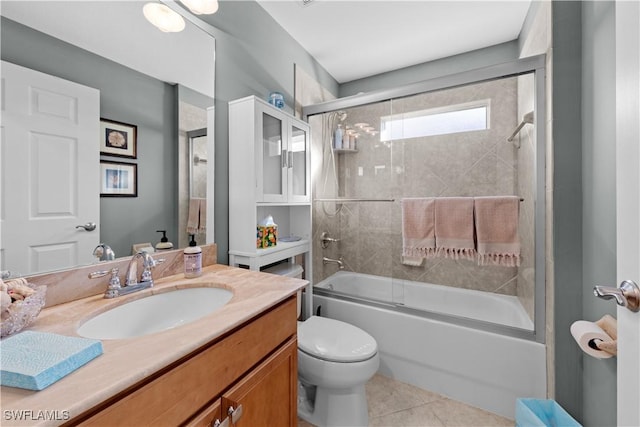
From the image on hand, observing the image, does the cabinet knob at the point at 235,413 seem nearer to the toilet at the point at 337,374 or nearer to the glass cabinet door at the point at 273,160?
the toilet at the point at 337,374

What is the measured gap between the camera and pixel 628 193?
0.60 metres

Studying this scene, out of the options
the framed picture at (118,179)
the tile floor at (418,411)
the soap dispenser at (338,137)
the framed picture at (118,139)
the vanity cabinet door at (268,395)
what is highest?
the soap dispenser at (338,137)

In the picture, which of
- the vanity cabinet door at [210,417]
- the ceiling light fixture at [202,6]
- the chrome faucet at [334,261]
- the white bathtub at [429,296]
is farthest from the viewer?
the chrome faucet at [334,261]

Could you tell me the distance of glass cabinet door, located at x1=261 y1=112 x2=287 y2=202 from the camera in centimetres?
155

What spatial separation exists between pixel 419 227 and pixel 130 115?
1.70m

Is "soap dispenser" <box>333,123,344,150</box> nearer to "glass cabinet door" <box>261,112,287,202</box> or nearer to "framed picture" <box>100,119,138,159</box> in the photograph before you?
"glass cabinet door" <box>261,112,287,202</box>

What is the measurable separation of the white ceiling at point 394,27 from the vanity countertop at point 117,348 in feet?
6.01

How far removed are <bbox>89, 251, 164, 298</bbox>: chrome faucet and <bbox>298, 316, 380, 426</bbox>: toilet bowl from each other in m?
0.83

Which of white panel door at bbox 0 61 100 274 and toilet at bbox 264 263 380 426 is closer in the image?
white panel door at bbox 0 61 100 274

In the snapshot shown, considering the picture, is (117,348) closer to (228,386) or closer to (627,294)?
(228,386)

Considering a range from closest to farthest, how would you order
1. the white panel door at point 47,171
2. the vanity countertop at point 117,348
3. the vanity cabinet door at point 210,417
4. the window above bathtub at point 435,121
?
the vanity countertop at point 117,348 < the vanity cabinet door at point 210,417 < the white panel door at point 47,171 < the window above bathtub at point 435,121

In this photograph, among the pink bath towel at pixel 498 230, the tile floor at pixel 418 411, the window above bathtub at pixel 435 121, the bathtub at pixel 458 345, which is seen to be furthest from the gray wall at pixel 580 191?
the window above bathtub at pixel 435 121

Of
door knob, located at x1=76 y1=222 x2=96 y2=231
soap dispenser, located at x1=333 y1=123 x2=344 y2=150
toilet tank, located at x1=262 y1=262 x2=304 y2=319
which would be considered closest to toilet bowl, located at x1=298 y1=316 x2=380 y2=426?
toilet tank, located at x1=262 y1=262 x2=304 y2=319

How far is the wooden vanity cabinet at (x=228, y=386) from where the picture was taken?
54cm
